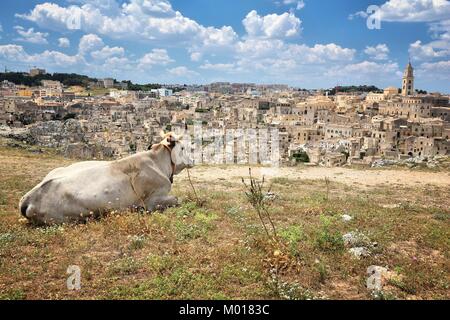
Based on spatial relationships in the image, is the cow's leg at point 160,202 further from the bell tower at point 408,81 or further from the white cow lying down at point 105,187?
the bell tower at point 408,81

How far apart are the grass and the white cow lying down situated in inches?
14.5

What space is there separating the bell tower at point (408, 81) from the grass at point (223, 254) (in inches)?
4737

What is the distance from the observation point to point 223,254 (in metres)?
6.64

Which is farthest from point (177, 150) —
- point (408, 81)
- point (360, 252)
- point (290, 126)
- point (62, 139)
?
point (408, 81)

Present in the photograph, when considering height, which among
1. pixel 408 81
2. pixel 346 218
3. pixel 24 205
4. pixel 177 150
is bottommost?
pixel 346 218

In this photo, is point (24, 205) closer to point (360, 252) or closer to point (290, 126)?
point (360, 252)

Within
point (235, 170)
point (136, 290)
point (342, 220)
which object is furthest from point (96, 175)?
point (235, 170)

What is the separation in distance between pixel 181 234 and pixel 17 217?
3.80 metres

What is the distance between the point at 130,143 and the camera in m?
60.0

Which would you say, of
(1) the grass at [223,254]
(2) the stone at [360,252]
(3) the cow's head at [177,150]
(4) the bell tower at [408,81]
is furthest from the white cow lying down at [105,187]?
(4) the bell tower at [408,81]

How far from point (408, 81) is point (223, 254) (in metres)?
127

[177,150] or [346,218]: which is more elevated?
[177,150]

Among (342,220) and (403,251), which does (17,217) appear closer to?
(342,220)

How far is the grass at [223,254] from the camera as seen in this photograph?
5562mm
